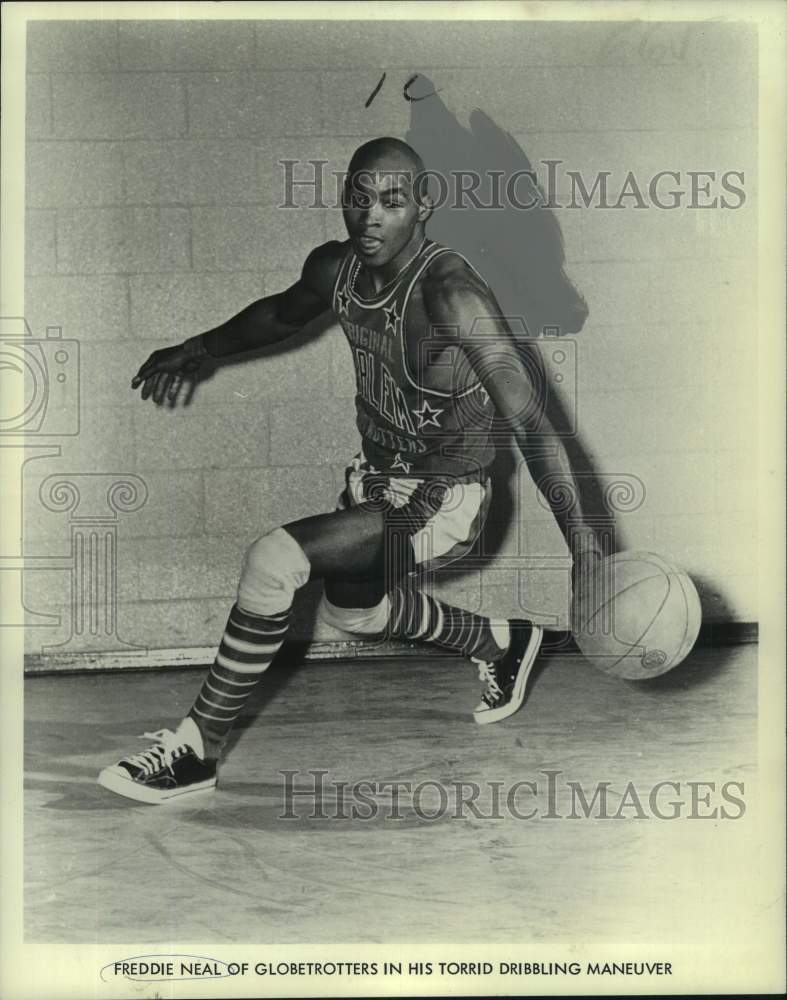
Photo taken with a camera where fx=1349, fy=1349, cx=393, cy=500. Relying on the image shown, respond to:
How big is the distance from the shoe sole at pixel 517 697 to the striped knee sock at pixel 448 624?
0.07 metres

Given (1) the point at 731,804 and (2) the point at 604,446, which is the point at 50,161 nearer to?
(2) the point at 604,446

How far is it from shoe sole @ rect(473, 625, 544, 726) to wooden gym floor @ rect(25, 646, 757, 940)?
28mm

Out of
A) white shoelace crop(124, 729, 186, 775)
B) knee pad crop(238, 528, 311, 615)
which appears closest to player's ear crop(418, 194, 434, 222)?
knee pad crop(238, 528, 311, 615)

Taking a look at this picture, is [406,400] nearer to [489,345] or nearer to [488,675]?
[489,345]

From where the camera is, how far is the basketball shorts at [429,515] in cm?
379

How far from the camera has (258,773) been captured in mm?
3719

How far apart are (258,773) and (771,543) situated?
1.58 metres

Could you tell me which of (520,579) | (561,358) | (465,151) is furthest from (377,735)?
(465,151)

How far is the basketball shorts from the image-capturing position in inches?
149

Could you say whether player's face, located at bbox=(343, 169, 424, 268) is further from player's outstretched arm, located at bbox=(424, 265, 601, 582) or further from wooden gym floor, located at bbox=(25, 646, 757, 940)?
wooden gym floor, located at bbox=(25, 646, 757, 940)

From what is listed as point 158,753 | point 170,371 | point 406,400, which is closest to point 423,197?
point 406,400

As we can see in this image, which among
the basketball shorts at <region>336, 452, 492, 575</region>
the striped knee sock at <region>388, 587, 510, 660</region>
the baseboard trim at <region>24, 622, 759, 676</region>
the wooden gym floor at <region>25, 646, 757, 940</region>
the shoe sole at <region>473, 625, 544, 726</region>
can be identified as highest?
the basketball shorts at <region>336, 452, 492, 575</region>

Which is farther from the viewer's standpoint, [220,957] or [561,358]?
[561,358]

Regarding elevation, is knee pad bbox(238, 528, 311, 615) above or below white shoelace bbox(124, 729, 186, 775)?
above
